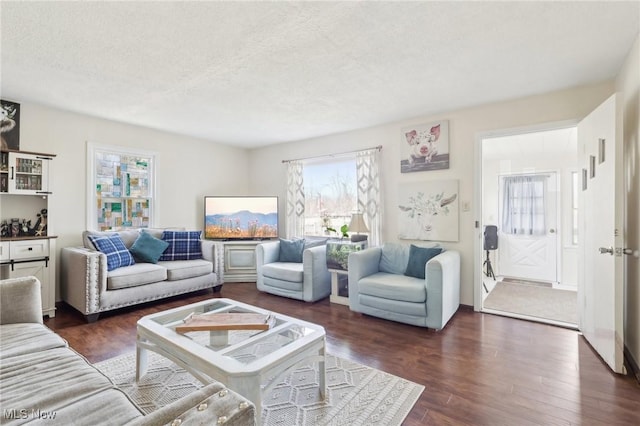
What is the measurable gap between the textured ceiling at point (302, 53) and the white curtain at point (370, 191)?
0.82 meters

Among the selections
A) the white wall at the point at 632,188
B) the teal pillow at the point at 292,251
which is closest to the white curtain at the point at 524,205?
the white wall at the point at 632,188

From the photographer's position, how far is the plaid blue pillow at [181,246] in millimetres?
4176

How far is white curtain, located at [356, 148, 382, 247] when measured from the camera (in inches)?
167

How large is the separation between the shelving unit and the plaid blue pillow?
1.20 meters

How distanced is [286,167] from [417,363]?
151 inches

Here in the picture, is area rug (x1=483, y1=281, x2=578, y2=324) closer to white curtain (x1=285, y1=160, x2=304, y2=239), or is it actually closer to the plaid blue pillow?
white curtain (x1=285, y1=160, x2=304, y2=239)

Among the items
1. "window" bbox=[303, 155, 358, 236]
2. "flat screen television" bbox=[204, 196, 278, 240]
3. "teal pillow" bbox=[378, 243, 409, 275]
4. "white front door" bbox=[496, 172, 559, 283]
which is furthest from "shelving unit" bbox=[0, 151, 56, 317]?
"white front door" bbox=[496, 172, 559, 283]

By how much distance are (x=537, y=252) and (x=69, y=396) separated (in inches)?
244

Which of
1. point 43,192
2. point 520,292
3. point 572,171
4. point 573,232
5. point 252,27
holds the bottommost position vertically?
point 520,292

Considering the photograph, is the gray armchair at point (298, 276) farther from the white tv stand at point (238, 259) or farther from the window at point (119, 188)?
the window at point (119, 188)

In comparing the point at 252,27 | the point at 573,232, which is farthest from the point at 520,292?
A: the point at 252,27

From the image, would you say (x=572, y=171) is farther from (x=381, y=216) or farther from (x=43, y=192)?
(x=43, y=192)

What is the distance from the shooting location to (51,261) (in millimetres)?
3305

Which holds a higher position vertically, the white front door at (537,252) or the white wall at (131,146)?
the white wall at (131,146)
